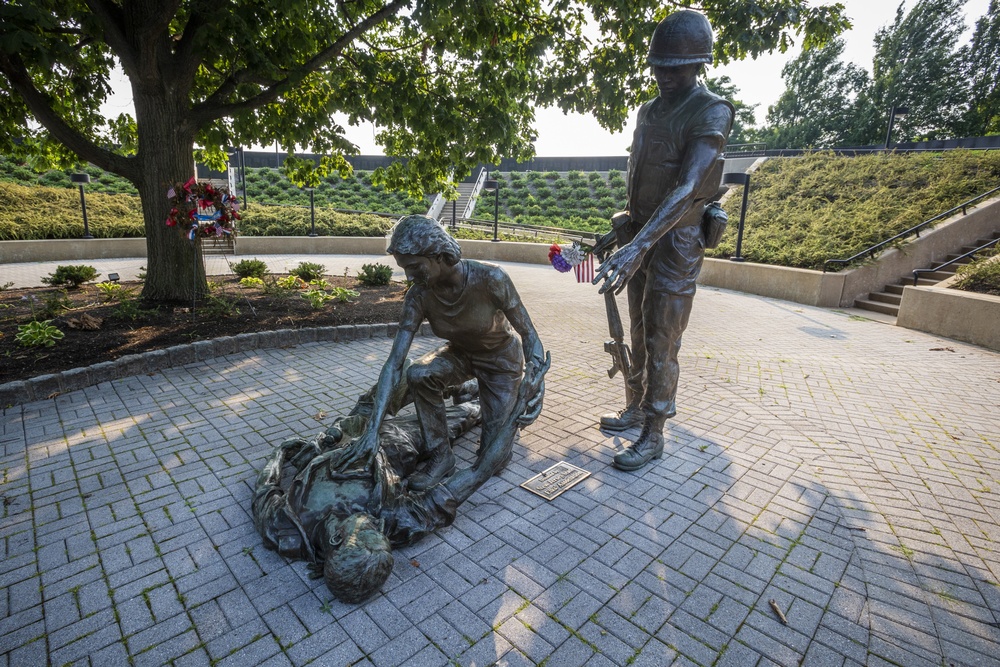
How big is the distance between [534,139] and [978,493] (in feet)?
29.5

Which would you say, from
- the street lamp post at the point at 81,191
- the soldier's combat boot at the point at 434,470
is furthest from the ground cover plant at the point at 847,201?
the street lamp post at the point at 81,191

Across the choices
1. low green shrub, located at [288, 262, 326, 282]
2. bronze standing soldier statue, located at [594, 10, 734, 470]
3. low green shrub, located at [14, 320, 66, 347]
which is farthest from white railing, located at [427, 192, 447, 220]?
bronze standing soldier statue, located at [594, 10, 734, 470]

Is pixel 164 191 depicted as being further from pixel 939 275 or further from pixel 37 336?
pixel 939 275

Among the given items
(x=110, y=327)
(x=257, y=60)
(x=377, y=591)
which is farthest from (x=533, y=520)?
(x=257, y=60)

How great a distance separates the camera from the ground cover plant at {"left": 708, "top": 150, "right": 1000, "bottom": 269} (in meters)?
12.8

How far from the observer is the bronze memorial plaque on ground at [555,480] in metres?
3.51

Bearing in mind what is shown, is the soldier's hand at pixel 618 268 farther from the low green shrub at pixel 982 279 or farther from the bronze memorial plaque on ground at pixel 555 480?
the low green shrub at pixel 982 279

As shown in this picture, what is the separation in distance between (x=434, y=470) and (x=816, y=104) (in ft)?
190

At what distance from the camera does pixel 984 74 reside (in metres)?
35.1

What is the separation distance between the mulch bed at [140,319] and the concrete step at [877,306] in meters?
10.1

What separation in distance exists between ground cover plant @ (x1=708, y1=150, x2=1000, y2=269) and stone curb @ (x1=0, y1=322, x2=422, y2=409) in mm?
10549

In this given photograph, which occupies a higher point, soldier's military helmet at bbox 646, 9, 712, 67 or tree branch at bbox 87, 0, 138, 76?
tree branch at bbox 87, 0, 138, 76

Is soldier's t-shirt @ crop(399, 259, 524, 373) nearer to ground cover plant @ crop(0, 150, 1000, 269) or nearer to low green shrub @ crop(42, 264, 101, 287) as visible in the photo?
low green shrub @ crop(42, 264, 101, 287)

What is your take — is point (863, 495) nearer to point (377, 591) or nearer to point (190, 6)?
point (377, 591)
